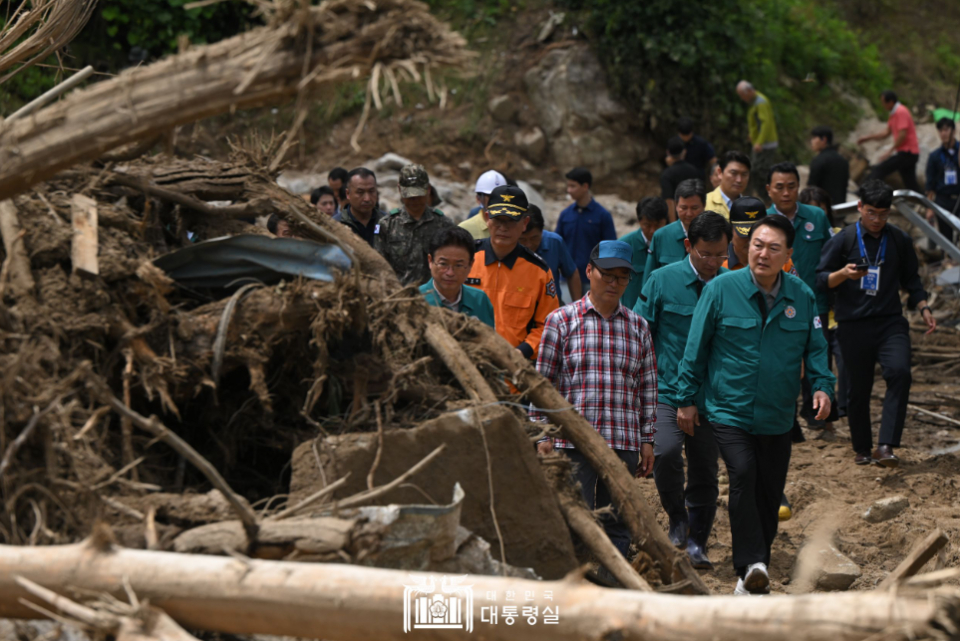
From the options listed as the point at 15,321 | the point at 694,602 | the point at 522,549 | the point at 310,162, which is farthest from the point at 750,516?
the point at 310,162

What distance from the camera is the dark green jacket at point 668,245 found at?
682 centimetres

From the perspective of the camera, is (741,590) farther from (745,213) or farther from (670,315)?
(745,213)

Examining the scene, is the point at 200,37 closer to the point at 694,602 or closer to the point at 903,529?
the point at 903,529

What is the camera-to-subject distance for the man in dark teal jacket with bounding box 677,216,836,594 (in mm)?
5168

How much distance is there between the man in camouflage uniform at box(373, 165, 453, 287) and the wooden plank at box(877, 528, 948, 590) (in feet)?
13.3

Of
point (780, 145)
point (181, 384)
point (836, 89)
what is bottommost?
point (181, 384)

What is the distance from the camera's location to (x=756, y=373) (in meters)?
5.18

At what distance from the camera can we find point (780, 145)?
14406 millimetres

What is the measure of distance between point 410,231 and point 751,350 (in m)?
2.79

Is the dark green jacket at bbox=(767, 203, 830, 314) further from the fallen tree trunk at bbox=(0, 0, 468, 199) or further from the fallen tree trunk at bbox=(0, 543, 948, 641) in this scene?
the fallen tree trunk at bbox=(0, 543, 948, 641)

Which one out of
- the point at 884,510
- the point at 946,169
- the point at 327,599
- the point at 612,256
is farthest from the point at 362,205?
the point at 946,169

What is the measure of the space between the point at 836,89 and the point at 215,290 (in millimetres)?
13945

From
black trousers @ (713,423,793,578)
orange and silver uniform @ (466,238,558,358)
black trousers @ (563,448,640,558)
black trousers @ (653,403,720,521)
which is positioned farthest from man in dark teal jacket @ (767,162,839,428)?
black trousers @ (563,448,640,558)

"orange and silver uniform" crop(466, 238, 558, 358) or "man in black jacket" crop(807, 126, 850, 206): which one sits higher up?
"man in black jacket" crop(807, 126, 850, 206)
